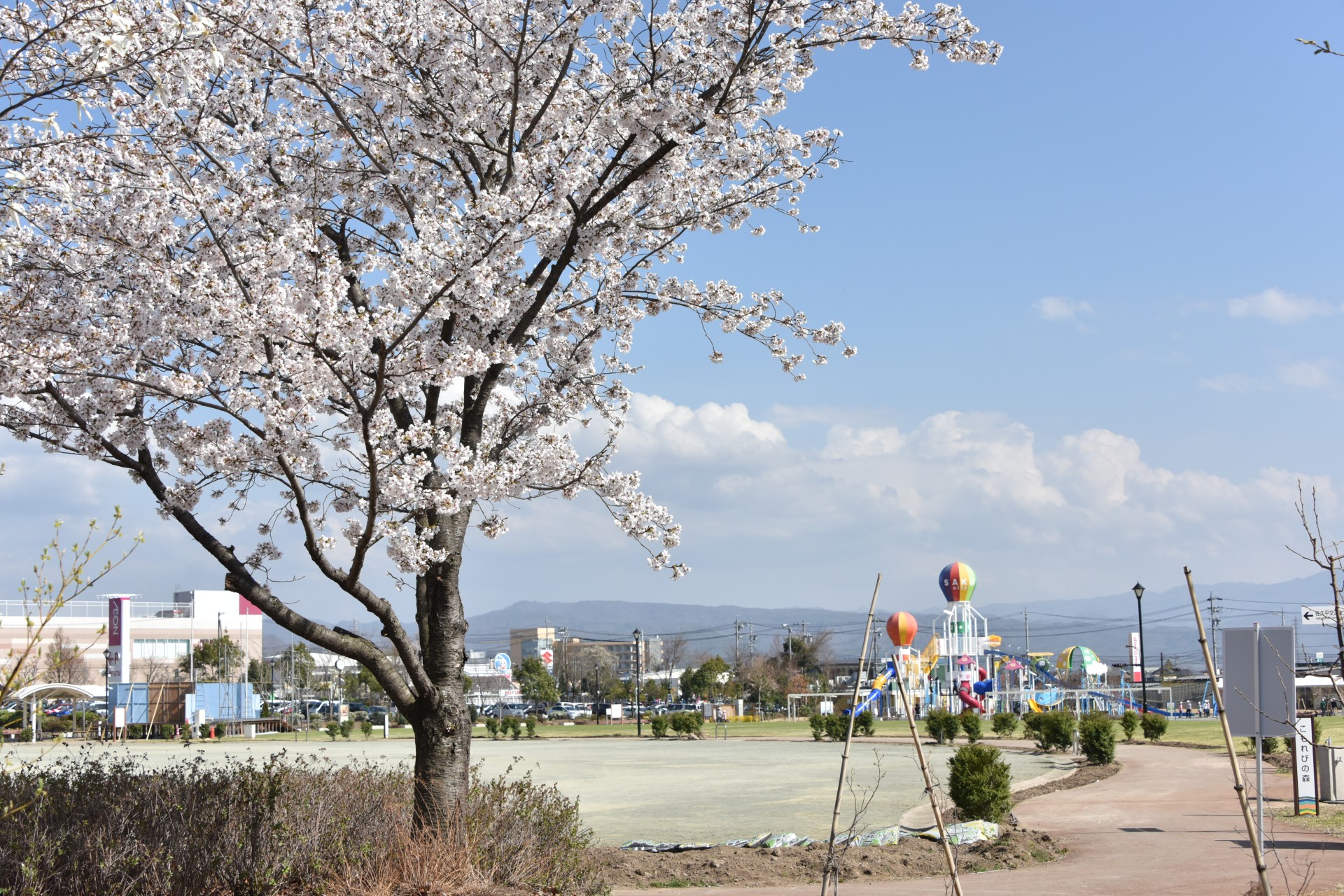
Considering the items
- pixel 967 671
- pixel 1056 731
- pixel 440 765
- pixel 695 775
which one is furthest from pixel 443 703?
pixel 967 671

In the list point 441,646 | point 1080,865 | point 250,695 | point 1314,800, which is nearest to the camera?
point 441,646

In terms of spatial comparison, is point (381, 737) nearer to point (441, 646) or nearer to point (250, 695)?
point (250, 695)

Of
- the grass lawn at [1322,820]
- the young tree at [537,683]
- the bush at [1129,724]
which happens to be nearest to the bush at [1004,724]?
the bush at [1129,724]

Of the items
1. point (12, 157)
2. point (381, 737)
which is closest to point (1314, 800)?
point (12, 157)

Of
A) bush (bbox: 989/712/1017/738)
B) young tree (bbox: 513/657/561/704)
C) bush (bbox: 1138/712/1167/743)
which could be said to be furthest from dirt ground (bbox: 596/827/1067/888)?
young tree (bbox: 513/657/561/704)

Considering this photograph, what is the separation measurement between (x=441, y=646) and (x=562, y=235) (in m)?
3.44

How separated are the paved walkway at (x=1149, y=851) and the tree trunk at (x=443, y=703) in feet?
7.86

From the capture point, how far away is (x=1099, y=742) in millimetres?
23344

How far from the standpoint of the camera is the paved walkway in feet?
31.0

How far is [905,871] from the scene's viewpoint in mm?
10367

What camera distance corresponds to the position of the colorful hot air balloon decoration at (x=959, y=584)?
65938 millimetres

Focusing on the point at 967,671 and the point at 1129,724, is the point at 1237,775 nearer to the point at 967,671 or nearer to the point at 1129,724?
the point at 1129,724

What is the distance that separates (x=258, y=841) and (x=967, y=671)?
62426 millimetres

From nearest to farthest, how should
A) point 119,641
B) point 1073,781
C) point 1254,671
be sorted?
1. point 1254,671
2. point 1073,781
3. point 119,641
